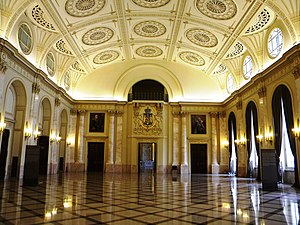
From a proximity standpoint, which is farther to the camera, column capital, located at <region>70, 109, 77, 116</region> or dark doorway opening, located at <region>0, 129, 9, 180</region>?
column capital, located at <region>70, 109, 77, 116</region>

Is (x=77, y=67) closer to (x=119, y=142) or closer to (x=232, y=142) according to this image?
(x=119, y=142)

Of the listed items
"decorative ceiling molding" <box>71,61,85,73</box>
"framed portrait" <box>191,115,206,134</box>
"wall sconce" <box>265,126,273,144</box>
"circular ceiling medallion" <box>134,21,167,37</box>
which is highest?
"circular ceiling medallion" <box>134,21,167,37</box>

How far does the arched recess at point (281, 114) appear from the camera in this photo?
37.8 ft

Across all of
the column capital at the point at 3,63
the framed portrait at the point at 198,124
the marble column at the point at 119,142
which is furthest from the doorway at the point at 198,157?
the column capital at the point at 3,63

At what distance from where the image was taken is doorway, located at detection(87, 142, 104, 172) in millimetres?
21484

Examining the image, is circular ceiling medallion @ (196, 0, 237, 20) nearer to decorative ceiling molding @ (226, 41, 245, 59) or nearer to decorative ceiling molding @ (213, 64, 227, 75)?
decorative ceiling molding @ (226, 41, 245, 59)

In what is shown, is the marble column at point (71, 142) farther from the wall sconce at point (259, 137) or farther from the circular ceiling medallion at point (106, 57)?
the wall sconce at point (259, 137)

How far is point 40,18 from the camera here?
13.4 m

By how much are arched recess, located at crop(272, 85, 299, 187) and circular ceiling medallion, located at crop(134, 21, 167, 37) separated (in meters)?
7.78

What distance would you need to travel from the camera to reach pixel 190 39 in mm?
17250

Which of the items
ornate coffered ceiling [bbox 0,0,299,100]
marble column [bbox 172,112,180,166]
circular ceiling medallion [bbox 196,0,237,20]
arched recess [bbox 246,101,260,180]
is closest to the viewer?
ornate coffered ceiling [bbox 0,0,299,100]

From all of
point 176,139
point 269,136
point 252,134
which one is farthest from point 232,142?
point 269,136

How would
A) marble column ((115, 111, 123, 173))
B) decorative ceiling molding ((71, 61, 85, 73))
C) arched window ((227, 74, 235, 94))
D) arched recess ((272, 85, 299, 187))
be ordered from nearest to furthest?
arched recess ((272, 85, 299, 187)) → decorative ceiling molding ((71, 61, 85, 73)) → arched window ((227, 74, 235, 94)) → marble column ((115, 111, 123, 173))

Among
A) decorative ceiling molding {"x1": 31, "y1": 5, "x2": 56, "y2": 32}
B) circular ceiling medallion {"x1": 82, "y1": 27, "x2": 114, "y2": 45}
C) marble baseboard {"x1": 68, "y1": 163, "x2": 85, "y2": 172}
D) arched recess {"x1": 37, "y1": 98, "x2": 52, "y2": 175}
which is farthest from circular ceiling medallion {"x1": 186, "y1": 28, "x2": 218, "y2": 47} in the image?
marble baseboard {"x1": 68, "y1": 163, "x2": 85, "y2": 172}
